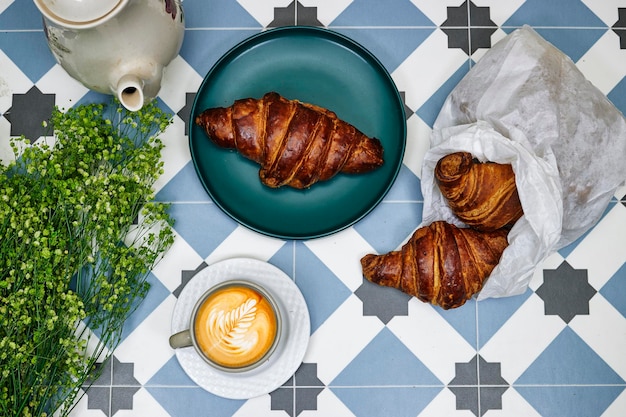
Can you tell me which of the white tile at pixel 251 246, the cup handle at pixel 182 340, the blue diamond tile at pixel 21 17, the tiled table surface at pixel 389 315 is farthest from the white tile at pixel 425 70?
the blue diamond tile at pixel 21 17

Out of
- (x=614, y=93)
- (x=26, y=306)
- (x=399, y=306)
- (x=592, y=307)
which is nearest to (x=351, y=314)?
(x=399, y=306)

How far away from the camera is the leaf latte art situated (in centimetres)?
108

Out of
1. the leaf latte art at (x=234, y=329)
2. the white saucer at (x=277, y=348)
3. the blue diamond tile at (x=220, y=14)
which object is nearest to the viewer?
the leaf latte art at (x=234, y=329)

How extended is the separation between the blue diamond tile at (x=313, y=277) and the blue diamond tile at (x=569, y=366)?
1.28 ft

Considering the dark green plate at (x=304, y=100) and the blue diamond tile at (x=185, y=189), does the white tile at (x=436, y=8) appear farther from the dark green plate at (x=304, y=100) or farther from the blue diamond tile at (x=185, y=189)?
the blue diamond tile at (x=185, y=189)

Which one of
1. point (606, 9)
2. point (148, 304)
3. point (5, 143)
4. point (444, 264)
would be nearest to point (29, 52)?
point (5, 143)

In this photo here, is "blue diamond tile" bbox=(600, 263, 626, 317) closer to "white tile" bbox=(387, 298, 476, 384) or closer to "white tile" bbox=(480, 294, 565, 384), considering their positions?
"white tile" bbox=(480, 294, 565, 384)

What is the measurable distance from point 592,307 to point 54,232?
0.98 m

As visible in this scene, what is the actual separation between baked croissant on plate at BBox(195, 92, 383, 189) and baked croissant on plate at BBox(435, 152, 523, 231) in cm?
13

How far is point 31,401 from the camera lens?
1087 millimetres

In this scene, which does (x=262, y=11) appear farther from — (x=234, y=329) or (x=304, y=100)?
(x=234, y=329)

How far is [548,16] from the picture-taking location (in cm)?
130

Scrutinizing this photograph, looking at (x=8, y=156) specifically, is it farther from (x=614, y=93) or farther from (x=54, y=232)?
(x=614, y=93)

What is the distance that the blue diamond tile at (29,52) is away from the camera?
130cm
